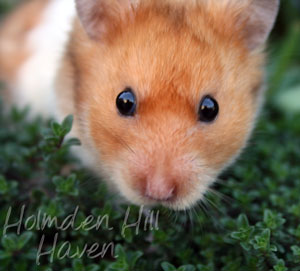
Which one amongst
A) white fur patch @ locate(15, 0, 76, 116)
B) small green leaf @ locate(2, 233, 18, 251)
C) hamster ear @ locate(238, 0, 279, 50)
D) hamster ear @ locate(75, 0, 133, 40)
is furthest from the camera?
white fur patch @ locate(15, 0, 76, 116)

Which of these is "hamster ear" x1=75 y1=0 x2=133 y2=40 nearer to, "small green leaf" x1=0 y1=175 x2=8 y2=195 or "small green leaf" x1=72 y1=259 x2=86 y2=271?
"small green leaf" x1=0 y1=175 x2=8 y2=195

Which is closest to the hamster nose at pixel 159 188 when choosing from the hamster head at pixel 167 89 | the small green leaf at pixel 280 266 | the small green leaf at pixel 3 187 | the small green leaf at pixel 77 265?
the hamster head at pixel 167 89

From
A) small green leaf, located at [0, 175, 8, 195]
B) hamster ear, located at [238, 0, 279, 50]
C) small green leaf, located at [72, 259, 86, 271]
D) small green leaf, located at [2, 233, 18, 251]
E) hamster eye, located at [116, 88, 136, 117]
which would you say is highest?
hamster ear, located at [238, 0, 279, 50]

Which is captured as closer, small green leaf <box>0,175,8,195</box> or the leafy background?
the leafy background

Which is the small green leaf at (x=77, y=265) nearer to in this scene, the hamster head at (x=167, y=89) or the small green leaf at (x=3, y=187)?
the hamster head at (x=167, y=89)

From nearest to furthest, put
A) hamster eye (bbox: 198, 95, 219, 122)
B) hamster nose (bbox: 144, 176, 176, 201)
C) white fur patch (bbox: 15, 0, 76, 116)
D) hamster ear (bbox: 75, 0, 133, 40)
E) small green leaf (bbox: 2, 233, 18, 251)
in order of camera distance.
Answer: hamster nose (bbox: 144, 176, 176, 201) < small green leaf (bbox: 2, 233, 18, 251) < hamster eye (bbox: 198, 95, 219, 122) < hamster ear (bbox: 75, 0, 133, 40) < white fur patch (bbox: 15, 0, 76, 116)

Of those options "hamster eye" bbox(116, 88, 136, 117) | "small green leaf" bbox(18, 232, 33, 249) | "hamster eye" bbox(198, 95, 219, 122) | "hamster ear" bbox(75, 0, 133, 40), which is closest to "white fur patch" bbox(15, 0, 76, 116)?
"hamster ear" bbox(75, 0, 133, 40)

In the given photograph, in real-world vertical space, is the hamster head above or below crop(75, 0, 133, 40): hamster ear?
below
